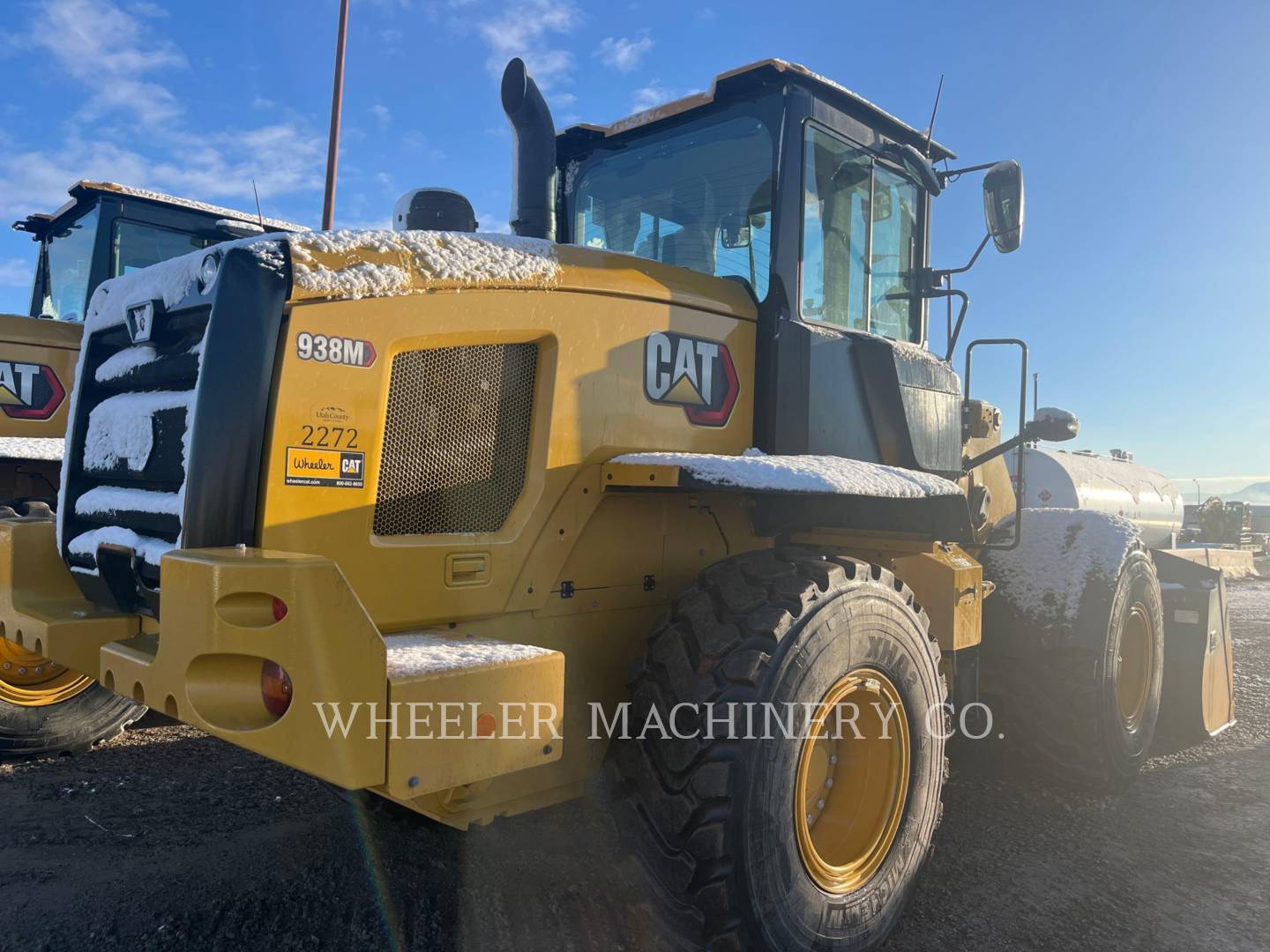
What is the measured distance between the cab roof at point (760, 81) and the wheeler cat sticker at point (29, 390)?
3.89 metres

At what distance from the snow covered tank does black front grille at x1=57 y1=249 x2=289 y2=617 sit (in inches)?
364

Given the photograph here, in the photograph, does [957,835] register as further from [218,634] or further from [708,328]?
[218,634]

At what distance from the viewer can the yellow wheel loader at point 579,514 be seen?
2.25 m

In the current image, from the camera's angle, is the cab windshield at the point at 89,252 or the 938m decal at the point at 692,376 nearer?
the 938m decal at the point at 692,376

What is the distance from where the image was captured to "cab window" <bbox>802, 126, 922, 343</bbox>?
373cm

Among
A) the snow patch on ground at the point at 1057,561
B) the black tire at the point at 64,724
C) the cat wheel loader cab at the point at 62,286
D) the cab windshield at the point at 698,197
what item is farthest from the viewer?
the cat wheel loader cab at the point at 62,286

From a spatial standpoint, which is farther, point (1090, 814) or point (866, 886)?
point (1090, 814)

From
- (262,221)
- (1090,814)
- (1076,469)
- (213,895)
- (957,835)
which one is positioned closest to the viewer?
(213,895)

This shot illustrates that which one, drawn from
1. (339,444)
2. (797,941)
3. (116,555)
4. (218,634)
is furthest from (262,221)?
(797,941)

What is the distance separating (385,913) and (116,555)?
57.3 inches

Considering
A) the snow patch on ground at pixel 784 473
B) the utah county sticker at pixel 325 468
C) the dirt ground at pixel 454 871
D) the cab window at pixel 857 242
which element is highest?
the cab window at pixel 857 242

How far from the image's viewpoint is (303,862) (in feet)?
11.6

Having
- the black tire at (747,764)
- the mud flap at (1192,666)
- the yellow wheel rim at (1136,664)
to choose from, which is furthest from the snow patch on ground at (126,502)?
the mud flap at (1192,666)

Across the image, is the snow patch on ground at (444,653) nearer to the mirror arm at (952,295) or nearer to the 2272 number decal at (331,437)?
the 2272 number decal at (331,437)
